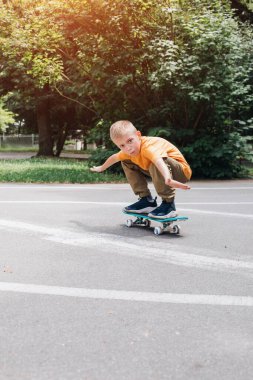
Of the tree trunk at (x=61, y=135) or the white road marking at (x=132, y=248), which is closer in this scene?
the white road marking at (x=132, y=248)

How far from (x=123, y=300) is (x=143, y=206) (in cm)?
310

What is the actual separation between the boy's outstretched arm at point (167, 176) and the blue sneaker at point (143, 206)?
0.89 metres

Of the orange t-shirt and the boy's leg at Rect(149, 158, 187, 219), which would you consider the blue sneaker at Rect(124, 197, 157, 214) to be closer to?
the boy's leg at Rect(149, 158, 187, 219)

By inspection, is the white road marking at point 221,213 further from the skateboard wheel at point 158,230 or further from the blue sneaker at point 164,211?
the skateboard wheel at point 158,230

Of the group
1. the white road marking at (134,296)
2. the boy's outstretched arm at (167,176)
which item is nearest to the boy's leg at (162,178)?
the boy's outstretched arm at (167,176)

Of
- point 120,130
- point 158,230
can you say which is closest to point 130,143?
point 120,130

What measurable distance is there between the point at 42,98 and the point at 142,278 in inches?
992

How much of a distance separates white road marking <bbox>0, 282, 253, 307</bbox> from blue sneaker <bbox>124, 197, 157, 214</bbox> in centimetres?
279

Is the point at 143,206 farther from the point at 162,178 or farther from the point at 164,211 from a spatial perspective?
the point at 162,178

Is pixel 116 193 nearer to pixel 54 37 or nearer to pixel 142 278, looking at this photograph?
pixel 142 278

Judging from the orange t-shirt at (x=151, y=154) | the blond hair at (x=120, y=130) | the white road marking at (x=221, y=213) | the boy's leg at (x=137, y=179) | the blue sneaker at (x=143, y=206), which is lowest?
the white road marking at (x=221, y=213)

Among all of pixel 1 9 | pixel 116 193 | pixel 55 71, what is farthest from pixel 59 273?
pixel 1 9

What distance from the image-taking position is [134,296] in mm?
3992

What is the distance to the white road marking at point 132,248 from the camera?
16.1ft
